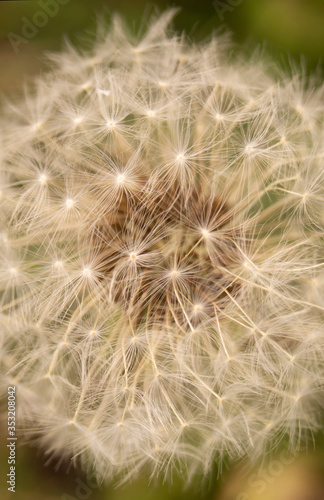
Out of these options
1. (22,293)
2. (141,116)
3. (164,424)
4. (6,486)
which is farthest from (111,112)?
(6,486)

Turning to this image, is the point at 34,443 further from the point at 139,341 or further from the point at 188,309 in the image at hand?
the point at 188,309

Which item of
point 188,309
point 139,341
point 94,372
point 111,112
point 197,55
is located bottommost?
point 94,372

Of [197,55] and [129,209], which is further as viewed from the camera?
[197,55]

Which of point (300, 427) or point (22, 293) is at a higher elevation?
point (22, 293)

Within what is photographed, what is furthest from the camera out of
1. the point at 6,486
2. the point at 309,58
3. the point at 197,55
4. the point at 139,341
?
the point at 6,486

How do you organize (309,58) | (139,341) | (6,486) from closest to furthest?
(139,341) → (309,58) → (6,486)

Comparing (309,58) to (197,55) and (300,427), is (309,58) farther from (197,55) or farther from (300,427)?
(300,427)

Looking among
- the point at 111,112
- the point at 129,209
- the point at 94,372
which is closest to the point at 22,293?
the point at 94,372

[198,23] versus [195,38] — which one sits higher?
[198,23]
